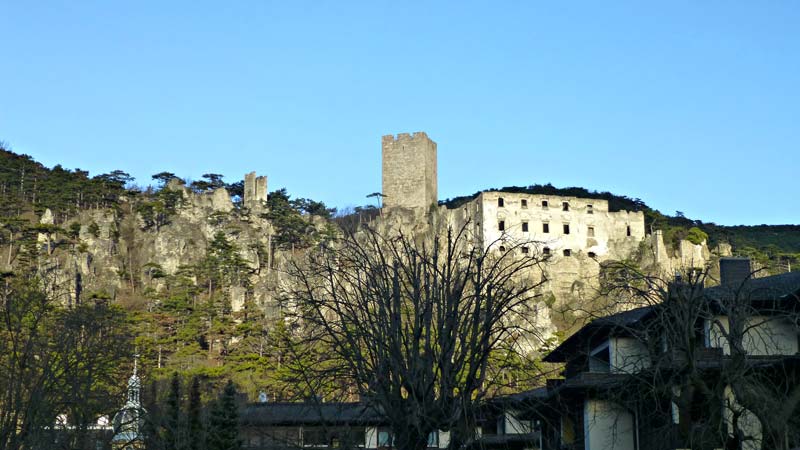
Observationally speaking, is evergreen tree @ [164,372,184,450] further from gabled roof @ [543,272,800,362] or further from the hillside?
the hillside

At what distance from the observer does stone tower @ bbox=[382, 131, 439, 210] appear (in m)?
117

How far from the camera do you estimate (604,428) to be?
30.2m

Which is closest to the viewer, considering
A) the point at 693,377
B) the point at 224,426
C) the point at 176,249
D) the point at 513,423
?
the point at 693,377

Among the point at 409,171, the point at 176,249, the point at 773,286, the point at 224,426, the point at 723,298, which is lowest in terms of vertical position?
the point at 224,426

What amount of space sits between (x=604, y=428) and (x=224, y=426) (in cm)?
1190

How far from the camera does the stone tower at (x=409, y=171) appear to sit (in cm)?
11712

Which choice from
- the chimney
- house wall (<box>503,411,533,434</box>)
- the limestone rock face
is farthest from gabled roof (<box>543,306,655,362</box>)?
the limestone rock face

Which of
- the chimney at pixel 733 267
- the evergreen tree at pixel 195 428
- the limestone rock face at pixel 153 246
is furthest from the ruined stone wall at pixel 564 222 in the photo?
the chimney at pixel 733 267

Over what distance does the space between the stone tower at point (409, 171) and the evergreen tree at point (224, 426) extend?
80727 mm

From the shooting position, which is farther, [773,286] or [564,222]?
[564,222]

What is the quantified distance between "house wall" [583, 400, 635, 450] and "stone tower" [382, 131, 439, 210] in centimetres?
8600

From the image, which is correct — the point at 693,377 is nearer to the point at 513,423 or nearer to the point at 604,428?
the point at 604,428

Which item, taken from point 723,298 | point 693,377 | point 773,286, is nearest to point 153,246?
point 773,286

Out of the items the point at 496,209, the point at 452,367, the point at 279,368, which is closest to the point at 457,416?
the point at 452,367
